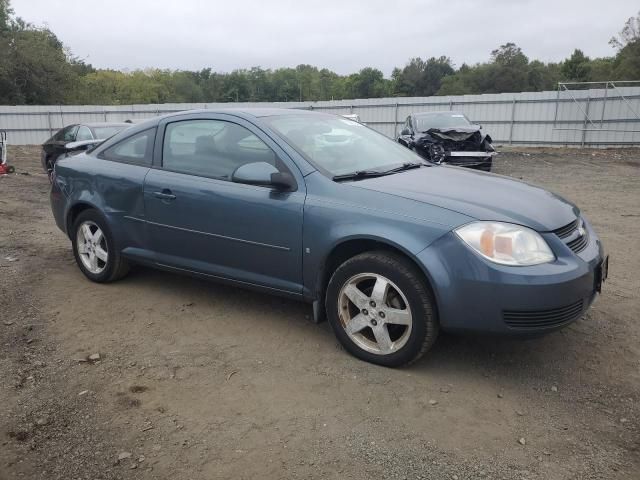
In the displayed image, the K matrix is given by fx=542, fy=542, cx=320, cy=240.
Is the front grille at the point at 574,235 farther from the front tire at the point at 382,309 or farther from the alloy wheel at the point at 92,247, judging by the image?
the alloy wheel at the point at 92,247

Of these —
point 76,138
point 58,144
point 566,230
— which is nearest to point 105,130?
point 76,138

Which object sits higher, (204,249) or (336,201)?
(336,201)

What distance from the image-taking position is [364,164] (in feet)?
13.1

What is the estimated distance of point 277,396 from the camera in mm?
3100

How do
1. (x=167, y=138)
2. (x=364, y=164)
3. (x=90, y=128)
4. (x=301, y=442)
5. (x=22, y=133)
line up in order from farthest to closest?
(x=22, y=133) < (x=90, y=128) < (x=167, y=138) < (x=364, y=164) < (x=301, y=442)

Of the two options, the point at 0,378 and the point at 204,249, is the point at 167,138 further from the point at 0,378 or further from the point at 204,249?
the point at 0,378

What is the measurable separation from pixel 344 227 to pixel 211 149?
4.62ft

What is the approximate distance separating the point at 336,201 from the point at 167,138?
1.80 metres

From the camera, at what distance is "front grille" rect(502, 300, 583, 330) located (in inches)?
119

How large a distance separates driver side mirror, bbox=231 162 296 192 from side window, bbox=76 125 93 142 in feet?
32.9

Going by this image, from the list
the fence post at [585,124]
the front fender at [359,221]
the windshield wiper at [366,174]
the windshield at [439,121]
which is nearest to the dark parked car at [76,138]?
the windshield at [439,121]

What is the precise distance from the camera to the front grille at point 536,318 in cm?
301

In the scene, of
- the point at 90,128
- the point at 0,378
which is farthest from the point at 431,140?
the point at 0,378

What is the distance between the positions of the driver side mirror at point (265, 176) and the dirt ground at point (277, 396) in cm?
110
